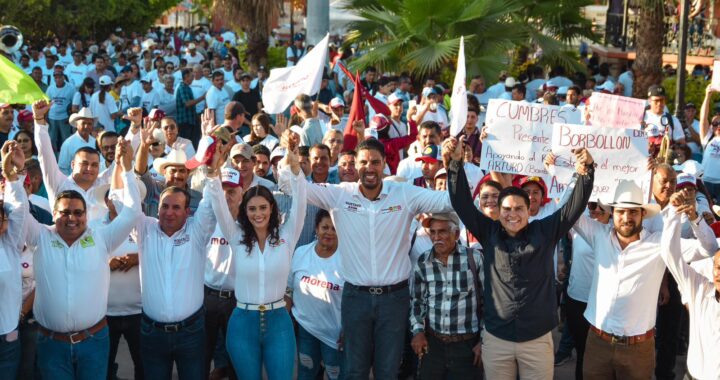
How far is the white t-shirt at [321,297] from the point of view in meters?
6.92

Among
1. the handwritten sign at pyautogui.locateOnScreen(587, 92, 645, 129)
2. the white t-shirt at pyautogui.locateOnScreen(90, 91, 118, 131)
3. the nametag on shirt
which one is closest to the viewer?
the nametag on shirt

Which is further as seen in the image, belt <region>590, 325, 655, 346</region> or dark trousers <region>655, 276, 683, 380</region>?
dark trousers <region>655, 276, 683, 380</region>

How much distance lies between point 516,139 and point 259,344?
2556mm

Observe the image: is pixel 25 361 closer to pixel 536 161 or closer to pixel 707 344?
pixel 536 161

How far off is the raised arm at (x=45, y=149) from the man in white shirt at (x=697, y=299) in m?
4.47

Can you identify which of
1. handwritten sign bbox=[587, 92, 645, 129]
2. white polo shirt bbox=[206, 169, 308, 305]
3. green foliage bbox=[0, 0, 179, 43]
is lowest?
white polo shirt bbox=[206, 169, 308, 305]

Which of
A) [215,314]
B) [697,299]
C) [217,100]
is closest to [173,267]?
[215,314]

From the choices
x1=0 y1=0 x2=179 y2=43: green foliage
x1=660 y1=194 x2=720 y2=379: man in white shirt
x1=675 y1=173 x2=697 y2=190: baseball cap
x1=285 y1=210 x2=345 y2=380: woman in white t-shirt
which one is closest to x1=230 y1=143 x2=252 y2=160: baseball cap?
x1=285 y1=210 x2=345 y2=380: woman in white t-shirt

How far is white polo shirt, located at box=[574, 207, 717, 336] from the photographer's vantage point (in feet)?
20.5

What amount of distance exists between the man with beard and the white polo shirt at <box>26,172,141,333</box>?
10.9 feet

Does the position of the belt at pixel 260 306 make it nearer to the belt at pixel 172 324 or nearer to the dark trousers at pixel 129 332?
the belt at pixel 172 324

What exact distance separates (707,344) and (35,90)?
16.5 feet

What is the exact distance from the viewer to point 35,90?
7.12 metres

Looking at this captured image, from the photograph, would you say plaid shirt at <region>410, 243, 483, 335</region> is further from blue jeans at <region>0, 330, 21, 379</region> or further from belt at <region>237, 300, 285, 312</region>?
blue jeans at <region>0, 330, 21, 379</region>
